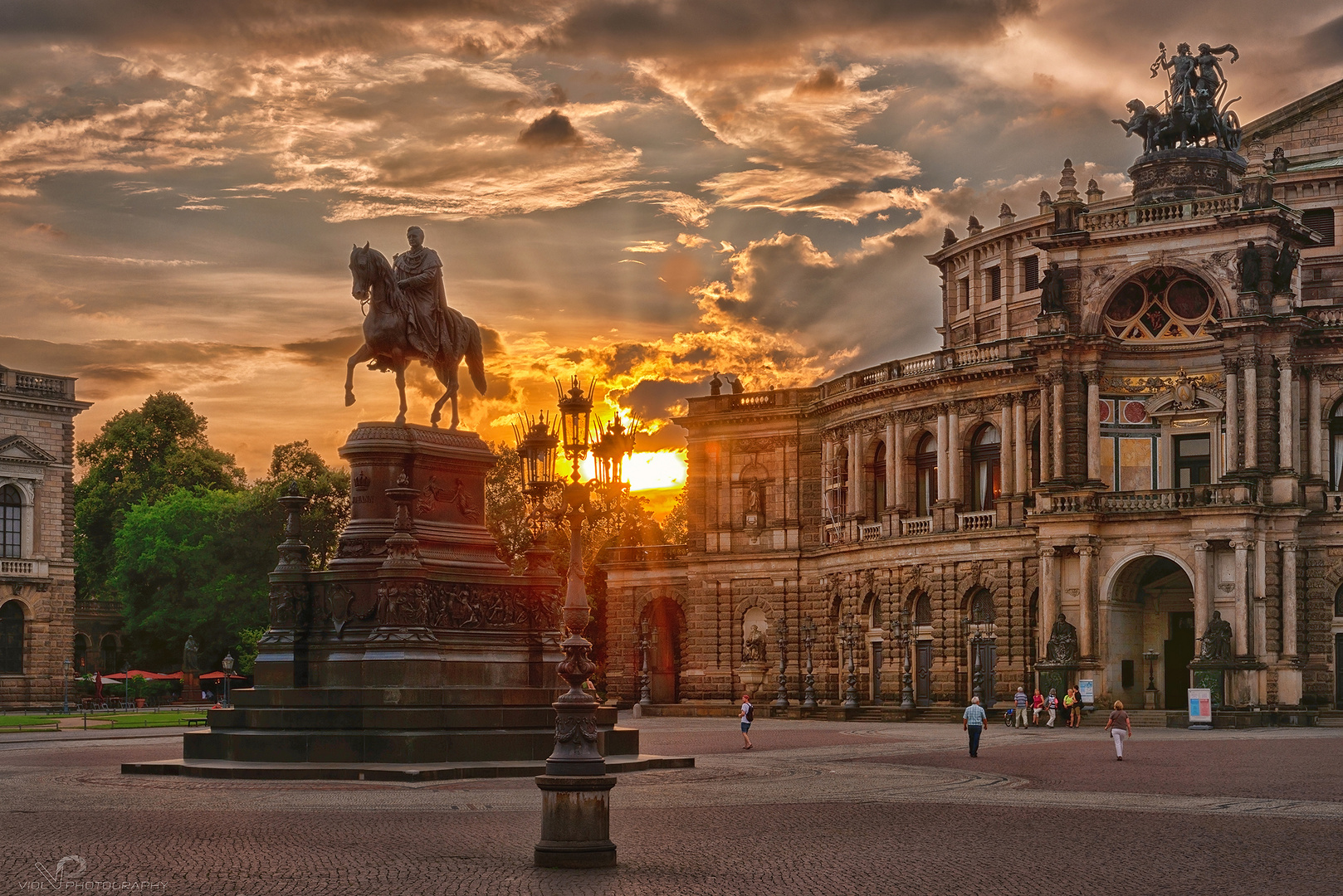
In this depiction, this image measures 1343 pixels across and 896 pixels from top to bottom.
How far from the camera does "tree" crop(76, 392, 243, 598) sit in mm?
116062

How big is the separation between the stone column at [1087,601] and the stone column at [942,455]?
345 inches

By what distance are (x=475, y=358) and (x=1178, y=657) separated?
42.3 metres

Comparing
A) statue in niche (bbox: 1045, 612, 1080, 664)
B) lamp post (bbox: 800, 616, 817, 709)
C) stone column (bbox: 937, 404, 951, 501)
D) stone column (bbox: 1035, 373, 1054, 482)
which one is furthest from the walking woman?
lamp post (bbox: 800, 616, 817, 709)

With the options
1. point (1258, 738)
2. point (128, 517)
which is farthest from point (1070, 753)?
point (128, 517)

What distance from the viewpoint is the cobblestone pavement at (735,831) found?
688 inches

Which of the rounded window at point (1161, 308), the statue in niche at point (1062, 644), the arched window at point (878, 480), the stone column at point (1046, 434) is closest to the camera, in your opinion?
the statue in niche at point (1062, 644)

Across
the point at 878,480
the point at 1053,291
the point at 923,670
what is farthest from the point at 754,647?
the point at 1053,291

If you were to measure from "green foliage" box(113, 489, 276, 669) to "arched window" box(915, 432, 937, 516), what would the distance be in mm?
42085

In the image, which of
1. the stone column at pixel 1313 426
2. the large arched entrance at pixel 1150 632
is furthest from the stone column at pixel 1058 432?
the stone column at pixel 1313 426

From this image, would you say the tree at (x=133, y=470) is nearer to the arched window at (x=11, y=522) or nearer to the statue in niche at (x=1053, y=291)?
the arched window at (x=11, y=522)

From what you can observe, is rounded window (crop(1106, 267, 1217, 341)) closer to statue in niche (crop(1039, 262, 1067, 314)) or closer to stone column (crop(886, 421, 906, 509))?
statue in niche (crop(1039, 262, 1067, 314))

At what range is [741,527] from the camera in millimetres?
86375

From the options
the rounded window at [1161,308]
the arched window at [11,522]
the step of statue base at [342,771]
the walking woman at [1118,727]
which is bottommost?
the walking woman at [1118,727]

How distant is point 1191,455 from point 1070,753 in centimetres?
2906
